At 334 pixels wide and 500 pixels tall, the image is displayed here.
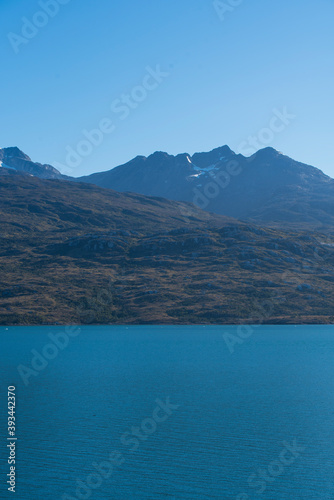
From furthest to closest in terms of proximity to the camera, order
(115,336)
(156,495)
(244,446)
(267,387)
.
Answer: (115,336)
(267,387)
(244,446)
(156,495)

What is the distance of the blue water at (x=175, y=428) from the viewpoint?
33.5 m

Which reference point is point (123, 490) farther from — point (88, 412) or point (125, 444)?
point (88, 412)

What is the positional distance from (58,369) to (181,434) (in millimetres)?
43653

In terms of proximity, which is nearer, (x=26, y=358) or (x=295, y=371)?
(x=295, y=371)

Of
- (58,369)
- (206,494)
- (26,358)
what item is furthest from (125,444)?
(26,358)

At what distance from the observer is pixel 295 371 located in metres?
78.8

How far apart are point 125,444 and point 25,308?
155m

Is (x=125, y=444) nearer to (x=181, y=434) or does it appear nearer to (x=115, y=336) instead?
(x=181, y=434)

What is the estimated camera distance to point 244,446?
4059cm

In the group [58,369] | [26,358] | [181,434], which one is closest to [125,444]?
[181,434]

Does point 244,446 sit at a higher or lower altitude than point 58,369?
higher

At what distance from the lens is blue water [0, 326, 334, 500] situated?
33531 mm

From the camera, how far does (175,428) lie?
4559 centimetres

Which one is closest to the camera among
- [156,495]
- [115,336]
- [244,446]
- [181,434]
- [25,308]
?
[156,495]
